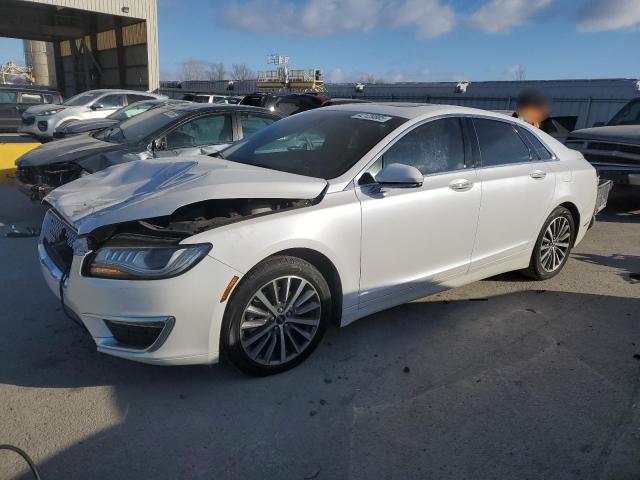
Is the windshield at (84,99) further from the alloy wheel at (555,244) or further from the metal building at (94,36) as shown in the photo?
the alloy wheel at (555,244)

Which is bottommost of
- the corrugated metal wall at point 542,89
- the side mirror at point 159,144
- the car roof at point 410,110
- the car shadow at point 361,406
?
the car shadow at point 361,406

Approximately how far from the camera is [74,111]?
13.9 meters

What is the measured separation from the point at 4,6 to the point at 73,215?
95.4 ft

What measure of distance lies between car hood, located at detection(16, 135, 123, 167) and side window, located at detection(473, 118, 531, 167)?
13.8 ft

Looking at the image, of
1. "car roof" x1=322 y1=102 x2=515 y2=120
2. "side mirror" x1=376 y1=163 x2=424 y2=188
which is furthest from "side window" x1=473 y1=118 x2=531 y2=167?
"side mirror" x1=376 y1=163 x2=424 y2=188

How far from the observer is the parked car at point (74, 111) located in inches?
536

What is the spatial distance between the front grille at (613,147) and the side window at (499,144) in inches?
165

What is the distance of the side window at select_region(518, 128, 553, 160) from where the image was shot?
4470 millimetres

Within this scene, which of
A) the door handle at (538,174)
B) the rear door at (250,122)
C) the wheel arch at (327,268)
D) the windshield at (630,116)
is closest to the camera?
the wheel arch at (327,268)

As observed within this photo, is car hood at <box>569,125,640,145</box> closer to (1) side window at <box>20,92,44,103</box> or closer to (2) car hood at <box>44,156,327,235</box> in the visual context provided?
(2) car hood at <box>44,156,327,235</box>

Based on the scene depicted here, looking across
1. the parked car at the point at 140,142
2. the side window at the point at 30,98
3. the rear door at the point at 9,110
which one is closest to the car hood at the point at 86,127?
the parked car at the point at 140,142

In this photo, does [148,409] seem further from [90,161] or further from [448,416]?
[90,161]

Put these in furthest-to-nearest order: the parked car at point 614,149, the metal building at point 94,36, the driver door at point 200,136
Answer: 1. the metal building at point 94,36
2. the parked car at point 614,149
3. the driver door at point 200,136

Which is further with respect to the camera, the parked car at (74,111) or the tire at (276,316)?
the parked car at (74,111)
